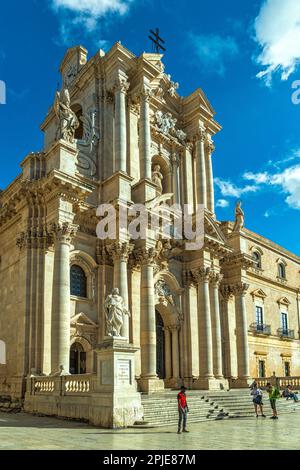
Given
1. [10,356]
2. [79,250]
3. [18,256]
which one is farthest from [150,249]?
[10,356]

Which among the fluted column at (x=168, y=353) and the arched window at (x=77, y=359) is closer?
the arched window at (x=77, y=359)

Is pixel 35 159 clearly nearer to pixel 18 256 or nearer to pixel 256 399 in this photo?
pixel 18 256

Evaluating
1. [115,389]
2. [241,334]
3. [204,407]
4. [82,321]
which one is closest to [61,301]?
[82,321]

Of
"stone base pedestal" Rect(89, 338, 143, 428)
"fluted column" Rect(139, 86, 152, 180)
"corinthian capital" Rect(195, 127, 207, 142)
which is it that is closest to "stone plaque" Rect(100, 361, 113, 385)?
"stone base pedestal" Rect(89, 338, 143, 428)

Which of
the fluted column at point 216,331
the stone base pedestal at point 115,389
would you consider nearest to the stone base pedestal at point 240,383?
the fluted column at point 216,331

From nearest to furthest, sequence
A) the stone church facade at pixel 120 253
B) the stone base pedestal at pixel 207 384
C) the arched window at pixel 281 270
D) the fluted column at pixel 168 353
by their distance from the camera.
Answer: the stone church facade at pixel 120 253 < the stone base pedestal at pixel 207 384 < the fluted column at pixel 168 353 < the arched window at pixel 281 270

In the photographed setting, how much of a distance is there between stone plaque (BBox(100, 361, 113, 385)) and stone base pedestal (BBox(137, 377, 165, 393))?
23.6ft

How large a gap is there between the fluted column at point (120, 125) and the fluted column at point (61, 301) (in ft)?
17.4

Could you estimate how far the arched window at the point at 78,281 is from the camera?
77.0 feet

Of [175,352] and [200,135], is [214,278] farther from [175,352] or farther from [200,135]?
[200,135]

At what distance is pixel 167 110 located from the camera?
103 feet

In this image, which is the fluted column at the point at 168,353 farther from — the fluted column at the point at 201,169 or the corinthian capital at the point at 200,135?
the corinthian capital at the point at 200,135

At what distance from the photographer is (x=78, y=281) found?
23.8m

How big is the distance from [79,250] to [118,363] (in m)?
8.91
